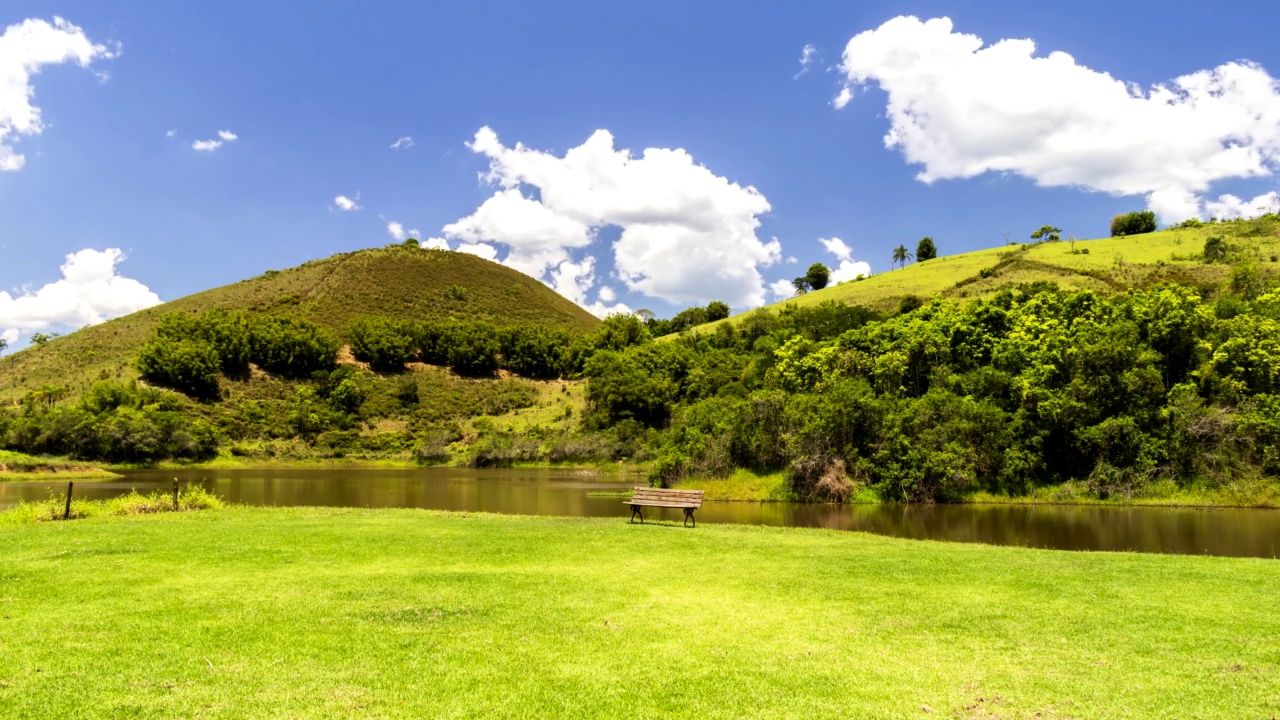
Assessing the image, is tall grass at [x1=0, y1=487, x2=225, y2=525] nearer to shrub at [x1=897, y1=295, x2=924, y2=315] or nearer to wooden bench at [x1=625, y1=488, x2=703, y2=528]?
wooden bench at [x1=625, y1=488, x2=703, y2=528]

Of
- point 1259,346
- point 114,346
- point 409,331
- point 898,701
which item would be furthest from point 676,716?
point 114,346

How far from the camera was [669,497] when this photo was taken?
23.4m

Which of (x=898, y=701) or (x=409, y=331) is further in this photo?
(x=409, y=331)

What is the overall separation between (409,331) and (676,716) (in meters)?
127

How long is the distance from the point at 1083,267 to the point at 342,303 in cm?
12803

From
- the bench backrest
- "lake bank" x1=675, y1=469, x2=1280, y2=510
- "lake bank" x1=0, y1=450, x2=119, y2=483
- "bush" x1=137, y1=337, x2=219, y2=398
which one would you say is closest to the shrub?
"lake bank" x1=675, y1=469, x2=1280, y2=510

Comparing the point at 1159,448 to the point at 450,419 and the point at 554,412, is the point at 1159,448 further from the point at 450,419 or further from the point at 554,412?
the point at 450,419

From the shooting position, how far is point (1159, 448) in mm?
39344

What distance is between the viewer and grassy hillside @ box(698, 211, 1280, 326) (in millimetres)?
90125

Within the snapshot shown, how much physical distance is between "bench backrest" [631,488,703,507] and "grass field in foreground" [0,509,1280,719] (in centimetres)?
607

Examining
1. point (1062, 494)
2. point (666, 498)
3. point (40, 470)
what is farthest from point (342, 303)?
point (666, 498)

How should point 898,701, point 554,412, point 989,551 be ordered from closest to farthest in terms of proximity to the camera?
point 898,701
point 989,551
point 554,412

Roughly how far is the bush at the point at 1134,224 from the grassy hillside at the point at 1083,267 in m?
24.2

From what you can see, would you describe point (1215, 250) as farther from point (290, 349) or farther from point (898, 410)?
point (290, 349)
